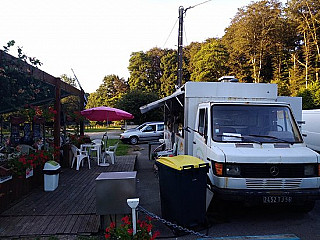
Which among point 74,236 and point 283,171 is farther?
point 283,171

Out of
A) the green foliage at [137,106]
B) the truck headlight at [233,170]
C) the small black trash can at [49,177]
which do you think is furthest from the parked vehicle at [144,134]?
the truck headlight at [233,170]

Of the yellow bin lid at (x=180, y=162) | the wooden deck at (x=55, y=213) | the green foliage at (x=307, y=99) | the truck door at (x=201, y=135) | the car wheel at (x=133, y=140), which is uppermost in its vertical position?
the green foliage at (x=307, y=99)

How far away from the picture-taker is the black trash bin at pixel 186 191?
13.9 ft

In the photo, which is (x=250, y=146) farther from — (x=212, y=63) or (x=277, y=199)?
(x=212, y=63)

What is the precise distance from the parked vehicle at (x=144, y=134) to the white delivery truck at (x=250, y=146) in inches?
469

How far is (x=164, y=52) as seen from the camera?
4800 cm

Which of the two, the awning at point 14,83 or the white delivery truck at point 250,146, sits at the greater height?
the awning at point 14,83

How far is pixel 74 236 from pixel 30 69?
3521mm

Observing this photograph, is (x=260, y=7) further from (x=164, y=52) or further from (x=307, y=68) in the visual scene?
(x=164, y=52)

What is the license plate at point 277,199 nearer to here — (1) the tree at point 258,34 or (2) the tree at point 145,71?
(1) the tree at point 258,34

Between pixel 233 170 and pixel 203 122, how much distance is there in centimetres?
144

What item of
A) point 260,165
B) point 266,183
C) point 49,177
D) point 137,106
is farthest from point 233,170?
point 137,106

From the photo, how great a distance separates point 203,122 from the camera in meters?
5.71

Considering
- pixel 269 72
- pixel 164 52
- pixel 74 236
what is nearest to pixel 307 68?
pixel 269 72
